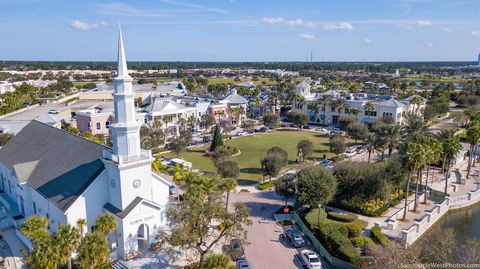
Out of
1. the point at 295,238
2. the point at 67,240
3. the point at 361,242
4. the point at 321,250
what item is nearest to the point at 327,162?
the point at 295,238

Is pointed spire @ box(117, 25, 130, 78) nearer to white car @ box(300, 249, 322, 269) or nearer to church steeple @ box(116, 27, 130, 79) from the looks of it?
church steeple @ box(116, 27, 130, 79)

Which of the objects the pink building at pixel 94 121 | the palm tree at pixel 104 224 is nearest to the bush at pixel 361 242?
the palm tree at pixel 104 224

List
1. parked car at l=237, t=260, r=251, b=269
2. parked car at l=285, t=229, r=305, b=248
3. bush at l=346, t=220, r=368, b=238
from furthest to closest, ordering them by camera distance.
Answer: bush at l=346, t=220, r=368, b=238 < parked car at l=285, t=229, r=305, b=248 < parked car at l=237, t=260, r=251, b=269

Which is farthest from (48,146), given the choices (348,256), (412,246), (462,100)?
(462,100)

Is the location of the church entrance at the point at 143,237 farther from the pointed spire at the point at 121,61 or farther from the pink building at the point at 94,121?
the pink building at the point at 94,121

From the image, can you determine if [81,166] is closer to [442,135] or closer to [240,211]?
[240,211]

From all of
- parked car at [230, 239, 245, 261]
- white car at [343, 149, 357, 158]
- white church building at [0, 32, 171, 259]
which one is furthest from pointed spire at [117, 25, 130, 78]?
white car at [343, 149, 357, 158]
